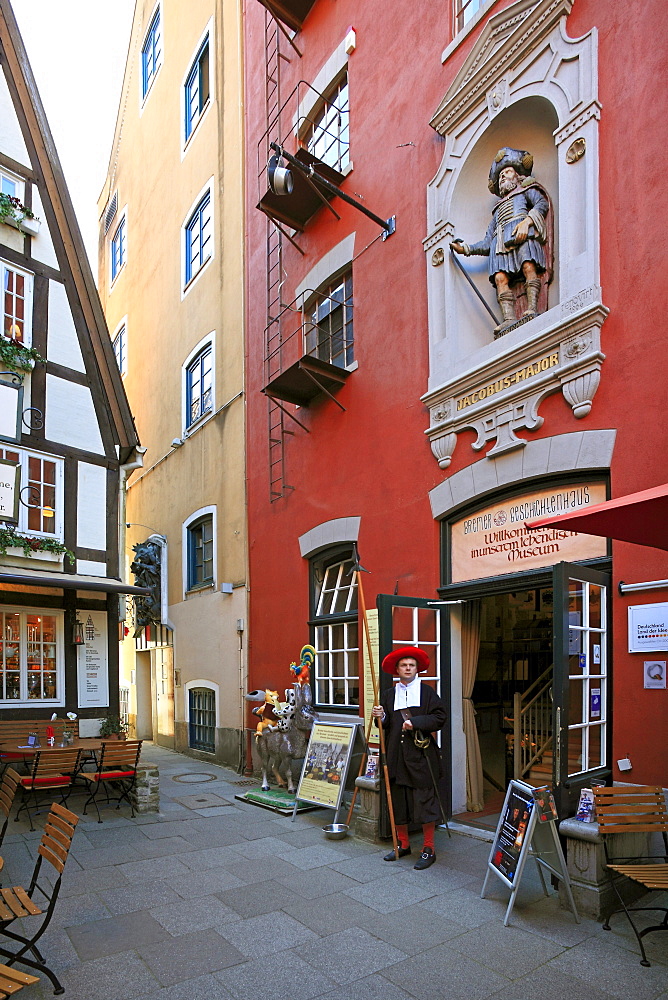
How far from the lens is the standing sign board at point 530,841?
4988mm

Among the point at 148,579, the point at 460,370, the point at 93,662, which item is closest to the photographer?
the point at 460,370

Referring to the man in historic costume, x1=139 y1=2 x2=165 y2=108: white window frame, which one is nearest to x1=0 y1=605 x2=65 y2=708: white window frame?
the man in historic costume

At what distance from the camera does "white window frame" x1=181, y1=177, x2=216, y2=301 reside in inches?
571

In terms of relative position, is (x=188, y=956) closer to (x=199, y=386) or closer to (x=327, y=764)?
(x=327, y=764)

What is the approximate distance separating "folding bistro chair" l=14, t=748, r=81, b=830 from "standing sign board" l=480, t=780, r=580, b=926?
215 inches

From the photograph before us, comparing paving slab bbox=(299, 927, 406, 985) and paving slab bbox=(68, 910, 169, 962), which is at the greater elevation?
paving slab bbox=(299, 927, 406, 985)

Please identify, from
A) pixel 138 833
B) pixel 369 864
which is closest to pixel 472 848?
pixel 369 864

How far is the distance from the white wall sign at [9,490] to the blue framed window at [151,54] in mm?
13440

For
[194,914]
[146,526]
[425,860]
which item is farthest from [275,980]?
[146,526]

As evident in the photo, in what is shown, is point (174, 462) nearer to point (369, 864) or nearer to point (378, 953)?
point (369, 864)

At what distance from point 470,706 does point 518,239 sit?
5.00 m

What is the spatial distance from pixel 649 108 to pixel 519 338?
2.15 meters

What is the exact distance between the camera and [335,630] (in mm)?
9883

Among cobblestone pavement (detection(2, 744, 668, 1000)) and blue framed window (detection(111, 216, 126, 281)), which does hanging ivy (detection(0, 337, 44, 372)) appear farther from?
blue framed window (detection(111, 216, 126, 281))
